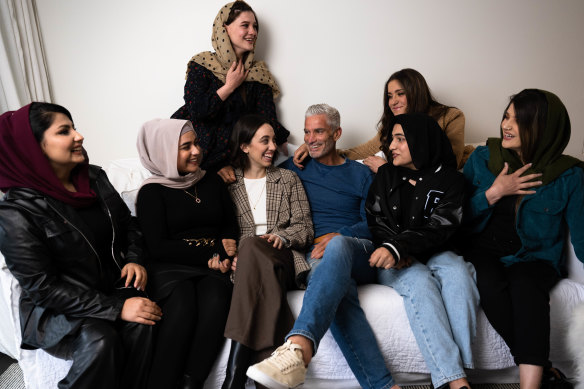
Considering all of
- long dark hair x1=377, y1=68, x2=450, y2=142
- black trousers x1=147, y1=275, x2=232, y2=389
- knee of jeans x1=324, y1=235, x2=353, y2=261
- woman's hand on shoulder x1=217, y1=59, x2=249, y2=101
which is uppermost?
woman's hand on shoulder x1=217, y1=59, x2=249, y2=101

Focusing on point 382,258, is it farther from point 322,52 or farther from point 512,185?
point 322,52

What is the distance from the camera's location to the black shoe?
4.77 feet

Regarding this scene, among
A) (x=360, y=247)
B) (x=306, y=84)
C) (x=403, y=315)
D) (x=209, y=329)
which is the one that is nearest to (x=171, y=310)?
(x=209, y=329)

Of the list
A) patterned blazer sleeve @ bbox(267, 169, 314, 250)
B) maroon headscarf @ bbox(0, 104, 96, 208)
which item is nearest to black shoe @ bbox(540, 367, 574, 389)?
patterned blazer sleeve @ bbox(267, 169, 314, 250)

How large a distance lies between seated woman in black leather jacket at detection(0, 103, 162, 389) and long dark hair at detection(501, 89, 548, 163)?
1.70 m

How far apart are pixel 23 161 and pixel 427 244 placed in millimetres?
1564

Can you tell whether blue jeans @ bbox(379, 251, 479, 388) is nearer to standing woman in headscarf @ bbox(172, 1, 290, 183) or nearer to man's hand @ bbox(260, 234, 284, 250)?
man's hand @ bbox(260, 234, 284, 250)

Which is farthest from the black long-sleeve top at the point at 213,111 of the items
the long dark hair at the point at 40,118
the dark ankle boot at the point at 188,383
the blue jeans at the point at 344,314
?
the dark ankle boot at the point at 188,383

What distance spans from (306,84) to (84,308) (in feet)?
6.27

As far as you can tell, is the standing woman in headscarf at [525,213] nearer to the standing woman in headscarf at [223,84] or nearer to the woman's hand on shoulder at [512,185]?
the woman's hand on shoulder at [512,185]

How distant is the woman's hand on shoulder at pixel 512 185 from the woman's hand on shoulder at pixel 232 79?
4.81ft

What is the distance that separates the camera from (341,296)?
4.78 ft

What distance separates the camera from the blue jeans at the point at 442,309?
4.63 ft

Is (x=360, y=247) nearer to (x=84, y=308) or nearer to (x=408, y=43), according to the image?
(x=84, y=308)
